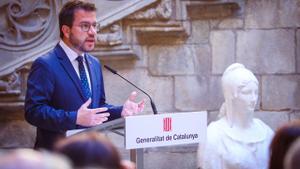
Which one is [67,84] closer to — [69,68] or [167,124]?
[69,68]

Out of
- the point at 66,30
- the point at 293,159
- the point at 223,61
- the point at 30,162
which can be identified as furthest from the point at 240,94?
the point at 30,162

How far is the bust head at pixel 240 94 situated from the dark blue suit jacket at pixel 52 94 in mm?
1330

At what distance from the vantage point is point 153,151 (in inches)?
253

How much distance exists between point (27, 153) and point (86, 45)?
2407 mm

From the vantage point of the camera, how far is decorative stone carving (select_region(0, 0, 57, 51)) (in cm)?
630

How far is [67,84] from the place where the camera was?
402 cm

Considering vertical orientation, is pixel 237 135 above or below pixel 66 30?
below

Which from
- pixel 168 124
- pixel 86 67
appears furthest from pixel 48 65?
pixel 168 124

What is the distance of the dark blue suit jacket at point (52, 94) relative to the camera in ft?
12.7

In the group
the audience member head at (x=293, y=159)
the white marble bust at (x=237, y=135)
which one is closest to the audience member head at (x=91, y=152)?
the audience member head at (x=293, y=159)

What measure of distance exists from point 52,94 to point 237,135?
1.69 m

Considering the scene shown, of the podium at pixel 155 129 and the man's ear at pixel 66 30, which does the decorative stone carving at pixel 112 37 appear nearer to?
the man's ear at pixel 66 30

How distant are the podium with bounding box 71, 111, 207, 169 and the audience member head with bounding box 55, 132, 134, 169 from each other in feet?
4.80

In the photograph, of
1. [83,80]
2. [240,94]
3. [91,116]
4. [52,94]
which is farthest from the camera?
[240,94]
